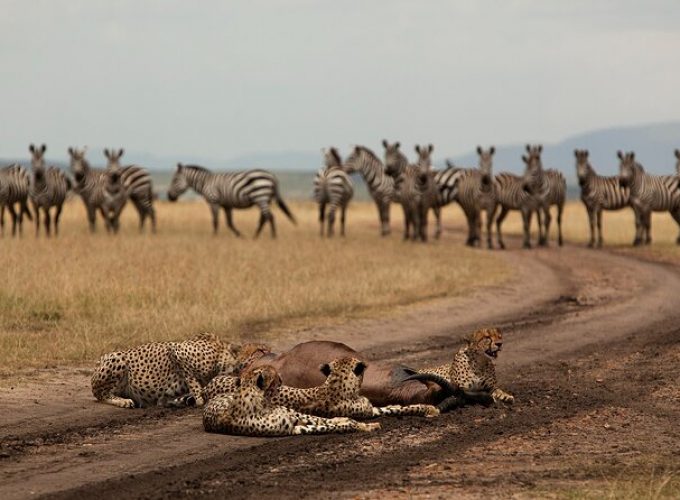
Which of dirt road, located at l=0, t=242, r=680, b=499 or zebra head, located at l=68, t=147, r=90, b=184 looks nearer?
dirt road, located at l=0, t=242, r=680, b=499

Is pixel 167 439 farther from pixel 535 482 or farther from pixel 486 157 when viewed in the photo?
pixel 486 157

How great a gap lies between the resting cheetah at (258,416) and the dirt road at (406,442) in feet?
0.34

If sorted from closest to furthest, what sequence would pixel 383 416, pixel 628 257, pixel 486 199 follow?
1. pixel 383 416
2. pixel 628 257
3. pixel 486 199

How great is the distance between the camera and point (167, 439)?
337 inches

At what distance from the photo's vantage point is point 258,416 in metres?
8.61

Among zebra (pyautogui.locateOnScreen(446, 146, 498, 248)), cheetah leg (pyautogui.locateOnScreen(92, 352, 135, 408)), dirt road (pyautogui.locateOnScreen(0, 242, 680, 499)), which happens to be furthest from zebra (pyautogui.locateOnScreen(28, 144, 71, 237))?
cheetah leg (pyautogui.locateOnScreen(92, 352, 135, 408))

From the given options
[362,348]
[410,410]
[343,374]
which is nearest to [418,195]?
[362,348]

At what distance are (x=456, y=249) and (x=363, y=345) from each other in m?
14.4

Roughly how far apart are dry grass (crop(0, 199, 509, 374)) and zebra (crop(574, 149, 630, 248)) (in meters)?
5.21

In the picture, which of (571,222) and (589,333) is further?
(571,222)

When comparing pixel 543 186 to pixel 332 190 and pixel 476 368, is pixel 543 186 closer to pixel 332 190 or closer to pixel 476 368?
pixel 332 190

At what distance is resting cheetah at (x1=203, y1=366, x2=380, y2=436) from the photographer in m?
8.55

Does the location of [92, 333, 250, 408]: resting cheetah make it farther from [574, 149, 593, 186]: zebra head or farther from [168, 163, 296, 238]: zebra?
[168, 163, 296, 238]: zebra

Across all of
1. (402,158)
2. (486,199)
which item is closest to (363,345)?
(486,199)
